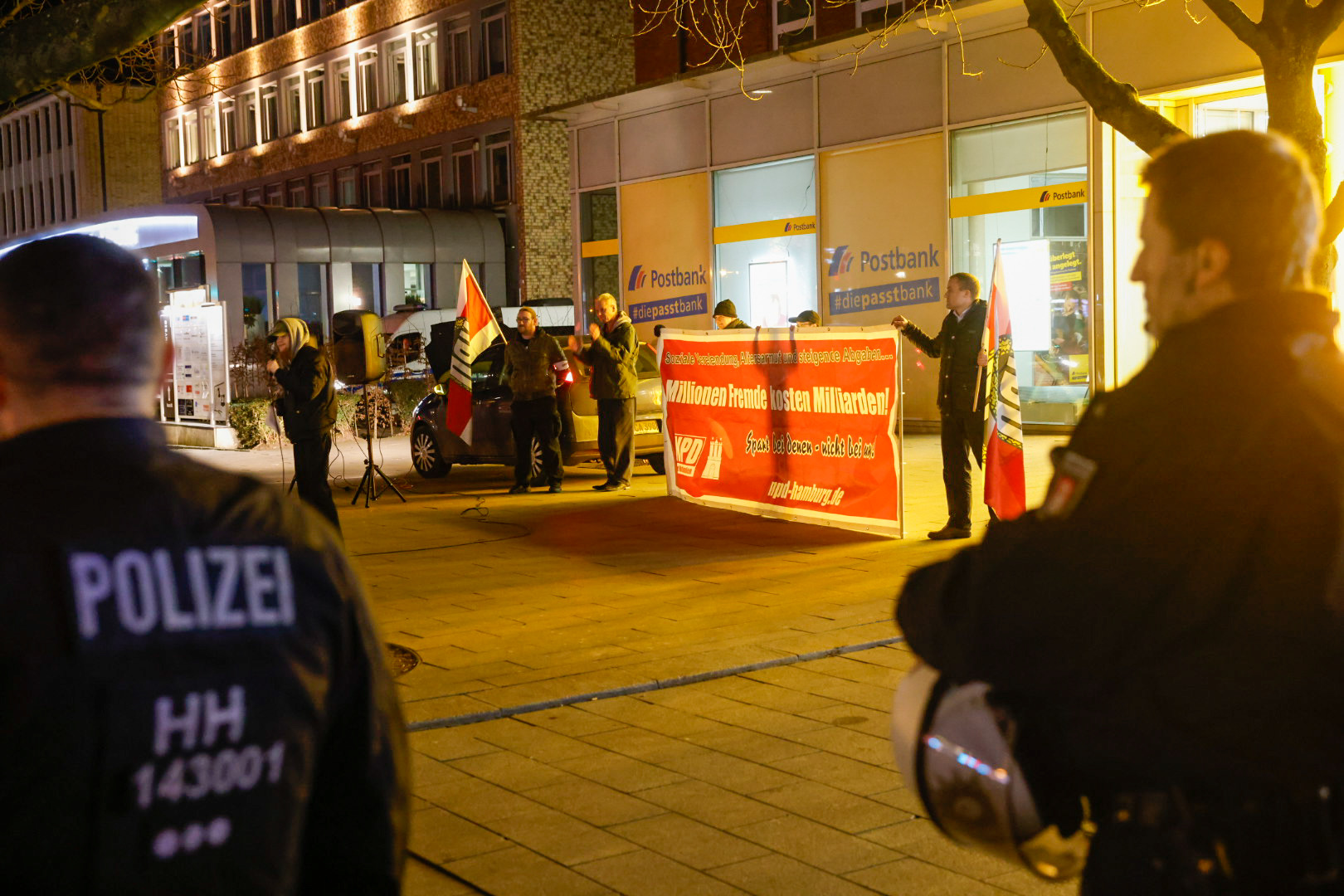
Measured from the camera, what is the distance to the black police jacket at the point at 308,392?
11.0 metres

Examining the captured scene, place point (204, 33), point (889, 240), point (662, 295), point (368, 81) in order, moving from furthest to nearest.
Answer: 1. point (204, 33)
2. point (368, 81)
3. point (662, 295)
4. point (889, 240)

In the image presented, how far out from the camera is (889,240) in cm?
2242

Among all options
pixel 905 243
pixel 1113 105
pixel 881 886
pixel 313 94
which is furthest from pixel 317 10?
pixel 881 886

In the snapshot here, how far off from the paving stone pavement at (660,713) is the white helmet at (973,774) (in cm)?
233

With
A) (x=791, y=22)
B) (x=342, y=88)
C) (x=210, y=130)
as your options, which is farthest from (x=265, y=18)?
(x=791, y=22)

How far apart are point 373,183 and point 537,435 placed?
91.7 feet

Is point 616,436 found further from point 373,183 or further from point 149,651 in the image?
point 373,183

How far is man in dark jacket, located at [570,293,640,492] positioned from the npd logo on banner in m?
10.8

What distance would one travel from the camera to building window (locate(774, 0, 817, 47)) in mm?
26281

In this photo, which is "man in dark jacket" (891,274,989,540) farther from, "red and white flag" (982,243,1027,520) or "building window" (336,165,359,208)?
"building window" (336,165,359,208)

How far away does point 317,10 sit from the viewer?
43312 mm

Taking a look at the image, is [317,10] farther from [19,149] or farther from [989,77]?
[19,149]

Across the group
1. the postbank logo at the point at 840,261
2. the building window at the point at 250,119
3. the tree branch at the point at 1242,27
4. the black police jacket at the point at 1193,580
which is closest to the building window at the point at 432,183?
the building window at the point at 250,119

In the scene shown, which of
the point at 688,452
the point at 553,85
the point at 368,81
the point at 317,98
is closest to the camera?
the point at 688,452
